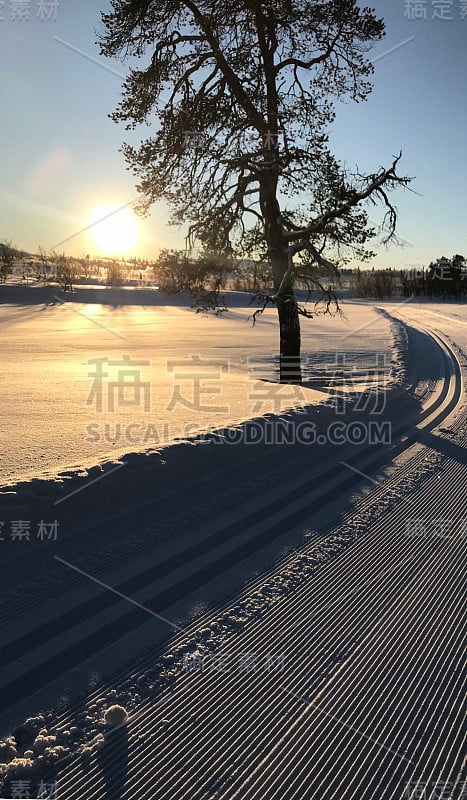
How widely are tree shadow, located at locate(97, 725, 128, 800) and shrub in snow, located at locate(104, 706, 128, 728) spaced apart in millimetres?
21

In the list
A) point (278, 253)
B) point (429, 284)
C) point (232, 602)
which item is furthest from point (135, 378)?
point (429, 284)

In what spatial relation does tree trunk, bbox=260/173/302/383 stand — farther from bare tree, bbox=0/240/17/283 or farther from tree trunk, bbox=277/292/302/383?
bare tree, bbox=0/240/17/283

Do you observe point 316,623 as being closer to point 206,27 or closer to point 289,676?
point 289,676

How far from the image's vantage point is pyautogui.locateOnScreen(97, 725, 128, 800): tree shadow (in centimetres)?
180

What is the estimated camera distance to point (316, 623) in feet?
8.77

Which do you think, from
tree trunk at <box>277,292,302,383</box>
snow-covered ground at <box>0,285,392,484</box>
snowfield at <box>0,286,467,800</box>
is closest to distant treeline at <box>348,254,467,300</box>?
snow-covered ground at <box>0,285,392,484</box>

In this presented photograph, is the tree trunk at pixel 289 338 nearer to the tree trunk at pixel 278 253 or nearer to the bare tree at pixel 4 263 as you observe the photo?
the tree trunk at pixel 278 253

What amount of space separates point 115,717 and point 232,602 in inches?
35.0

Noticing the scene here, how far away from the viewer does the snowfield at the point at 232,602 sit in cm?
191

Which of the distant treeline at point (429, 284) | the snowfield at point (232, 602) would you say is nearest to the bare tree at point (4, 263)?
the distant treeline at point (429, 284)

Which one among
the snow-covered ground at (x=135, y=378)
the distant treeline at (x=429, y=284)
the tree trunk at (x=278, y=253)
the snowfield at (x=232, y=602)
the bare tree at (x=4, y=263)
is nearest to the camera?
the snowfield at (x=232, y=602)

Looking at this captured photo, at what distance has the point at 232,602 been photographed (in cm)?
281

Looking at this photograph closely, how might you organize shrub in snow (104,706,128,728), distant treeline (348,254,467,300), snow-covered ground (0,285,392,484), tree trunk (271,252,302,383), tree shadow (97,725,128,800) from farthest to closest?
distant treeline (348,254,467,300), tree trunk (271,252,302,383), snow-covered ground (0,285,392,484), shrub in snow (104,706,128,728), tree shadow (97,725,128,800)

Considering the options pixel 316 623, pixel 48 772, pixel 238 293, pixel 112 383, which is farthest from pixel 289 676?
pixel 238 293
